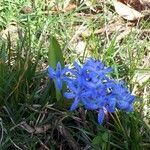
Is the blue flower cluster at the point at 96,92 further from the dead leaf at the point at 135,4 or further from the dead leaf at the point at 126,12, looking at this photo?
the dead leaf at the point at 135,4

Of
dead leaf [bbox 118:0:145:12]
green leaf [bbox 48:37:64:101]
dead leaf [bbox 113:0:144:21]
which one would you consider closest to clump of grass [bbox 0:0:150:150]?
green leaf [bbox 48:37:64:101]

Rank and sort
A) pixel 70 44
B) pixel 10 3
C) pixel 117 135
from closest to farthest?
pixel 117 135 < pixel 70 44 < pixel 10 3

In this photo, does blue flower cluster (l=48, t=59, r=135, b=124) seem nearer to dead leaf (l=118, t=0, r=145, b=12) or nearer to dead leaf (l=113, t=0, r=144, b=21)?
dead leaf (l=113, t=0, r=144, b=21)

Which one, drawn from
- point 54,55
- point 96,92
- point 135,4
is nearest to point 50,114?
point 54,55

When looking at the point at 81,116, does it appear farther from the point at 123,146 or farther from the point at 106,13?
the point at 106,13

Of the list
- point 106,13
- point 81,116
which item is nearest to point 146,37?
point 106,13

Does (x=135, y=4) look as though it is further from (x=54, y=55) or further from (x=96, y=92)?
(x=96, y=92)

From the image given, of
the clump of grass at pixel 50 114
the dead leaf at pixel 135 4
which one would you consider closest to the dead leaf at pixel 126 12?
the dead leaf at pixel 135 4

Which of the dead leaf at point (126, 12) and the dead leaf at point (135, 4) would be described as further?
the dead leaf at point (135, 4)
